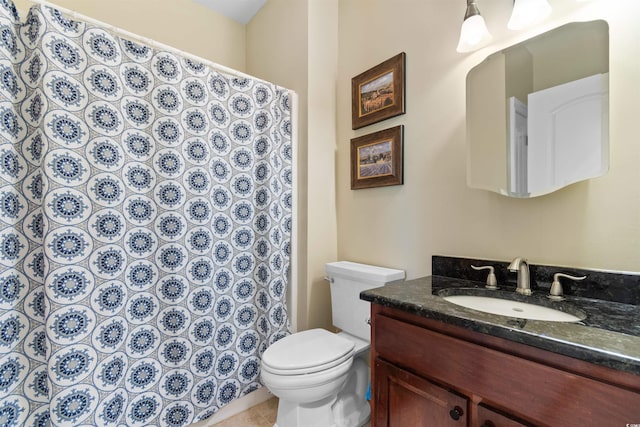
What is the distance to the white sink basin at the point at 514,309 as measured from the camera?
807 mm

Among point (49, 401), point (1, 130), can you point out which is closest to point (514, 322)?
point (49, 401)

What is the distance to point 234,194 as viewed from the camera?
149cm

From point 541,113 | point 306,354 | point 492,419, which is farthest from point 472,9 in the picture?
point 306,354

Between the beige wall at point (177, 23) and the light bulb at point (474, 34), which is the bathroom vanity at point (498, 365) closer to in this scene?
the light bulb at point (474, 34)

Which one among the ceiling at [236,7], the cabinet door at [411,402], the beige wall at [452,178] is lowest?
the cabinet door at [411,402]

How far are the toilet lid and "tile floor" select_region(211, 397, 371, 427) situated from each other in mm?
509

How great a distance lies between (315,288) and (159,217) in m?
0.98

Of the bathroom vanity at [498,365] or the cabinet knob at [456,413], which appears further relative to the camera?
the cabinet knob at [456,413]

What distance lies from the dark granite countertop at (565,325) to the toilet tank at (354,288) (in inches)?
16.0

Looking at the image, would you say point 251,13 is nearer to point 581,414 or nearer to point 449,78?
point 449,78

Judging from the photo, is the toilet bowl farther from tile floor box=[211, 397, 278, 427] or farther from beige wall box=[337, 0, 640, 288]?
beige wall box=[337, 0, 640, 288]

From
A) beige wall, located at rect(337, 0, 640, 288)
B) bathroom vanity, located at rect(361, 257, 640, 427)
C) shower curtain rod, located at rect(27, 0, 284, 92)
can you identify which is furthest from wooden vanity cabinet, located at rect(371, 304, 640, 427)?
shower curtain rod, located at rect(27, 0, 284, 92)

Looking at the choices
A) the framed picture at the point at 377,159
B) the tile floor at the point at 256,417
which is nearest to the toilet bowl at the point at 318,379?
the tile floor at the point at 256,417

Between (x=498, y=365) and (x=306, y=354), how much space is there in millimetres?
819
